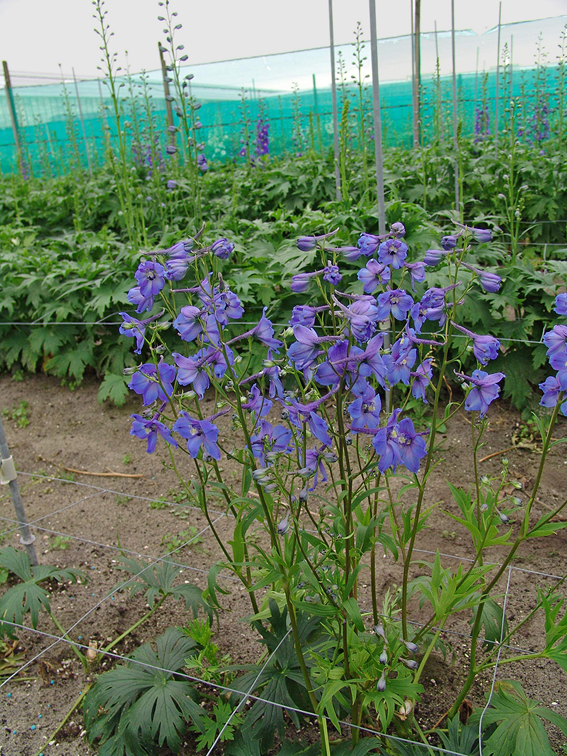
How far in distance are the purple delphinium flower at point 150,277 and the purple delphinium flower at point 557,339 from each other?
3.13 feet

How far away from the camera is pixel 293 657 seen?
170 centimetres

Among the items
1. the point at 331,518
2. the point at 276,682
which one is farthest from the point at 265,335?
the point at 276,682

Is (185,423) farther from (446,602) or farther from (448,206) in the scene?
(448,206)

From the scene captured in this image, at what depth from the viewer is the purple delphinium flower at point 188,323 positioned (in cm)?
141

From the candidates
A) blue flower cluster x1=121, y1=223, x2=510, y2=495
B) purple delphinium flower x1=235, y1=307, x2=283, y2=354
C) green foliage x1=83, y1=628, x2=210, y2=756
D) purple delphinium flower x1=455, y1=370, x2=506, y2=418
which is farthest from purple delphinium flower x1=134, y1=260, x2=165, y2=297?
green foliage x1=83, y1=628, x2=210, y2=756

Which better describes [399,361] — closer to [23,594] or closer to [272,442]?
[272,442]

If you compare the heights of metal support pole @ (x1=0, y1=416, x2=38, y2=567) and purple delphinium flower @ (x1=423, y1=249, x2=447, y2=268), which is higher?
purple delphinium flower @ (x1=423, y1=249, x2=447, y2=268)

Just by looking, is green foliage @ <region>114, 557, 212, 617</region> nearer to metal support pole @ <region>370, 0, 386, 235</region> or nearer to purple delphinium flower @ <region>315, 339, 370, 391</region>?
purple delphinium flower @ <region>315, 339, 370, 391</region>

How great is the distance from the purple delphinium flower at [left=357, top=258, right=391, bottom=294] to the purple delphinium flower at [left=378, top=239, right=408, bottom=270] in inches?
0.9

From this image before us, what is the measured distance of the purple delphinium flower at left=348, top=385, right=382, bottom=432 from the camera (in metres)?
1.32

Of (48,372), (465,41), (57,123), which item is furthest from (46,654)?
(57,123)

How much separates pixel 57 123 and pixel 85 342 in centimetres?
1670

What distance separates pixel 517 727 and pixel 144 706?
997 millimetres

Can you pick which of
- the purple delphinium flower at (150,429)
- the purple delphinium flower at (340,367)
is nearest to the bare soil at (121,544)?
the purple delphinium flower at (150,429)
